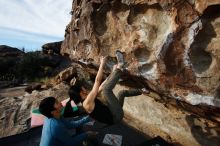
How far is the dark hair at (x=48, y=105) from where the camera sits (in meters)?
4.35

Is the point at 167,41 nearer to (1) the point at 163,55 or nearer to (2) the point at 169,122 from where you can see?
(1) the point at 163,55

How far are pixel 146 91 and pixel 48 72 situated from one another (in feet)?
34.1

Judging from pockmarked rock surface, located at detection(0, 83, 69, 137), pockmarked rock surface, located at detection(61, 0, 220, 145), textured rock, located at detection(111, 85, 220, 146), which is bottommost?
pockmarked rock surface, located at detection(0, 83, 69, 137)

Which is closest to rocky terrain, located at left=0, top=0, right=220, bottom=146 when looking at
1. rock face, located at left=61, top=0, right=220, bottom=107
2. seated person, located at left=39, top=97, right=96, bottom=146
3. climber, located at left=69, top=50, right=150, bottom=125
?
rock face, located at left=61, top=0, right=220, bottom=107

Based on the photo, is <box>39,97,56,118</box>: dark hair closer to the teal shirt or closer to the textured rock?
the teal shirt

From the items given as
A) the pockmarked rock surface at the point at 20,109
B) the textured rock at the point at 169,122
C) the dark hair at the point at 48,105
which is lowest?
the pockmarked rock surface at the point at 20,109

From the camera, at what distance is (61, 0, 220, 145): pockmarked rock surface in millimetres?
4277

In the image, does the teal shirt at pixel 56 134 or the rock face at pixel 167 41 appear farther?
the teal shirt at pixel 56 134

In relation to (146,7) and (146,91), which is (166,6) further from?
(146,91)

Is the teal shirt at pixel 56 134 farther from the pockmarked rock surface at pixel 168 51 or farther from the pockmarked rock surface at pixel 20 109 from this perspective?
the pockmarked rock surface at pixel 20 109

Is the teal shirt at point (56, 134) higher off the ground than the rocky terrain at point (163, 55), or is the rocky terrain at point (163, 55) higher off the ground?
the rocky terrain at point (163, 55)

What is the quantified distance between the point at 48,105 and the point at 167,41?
200 centimetres

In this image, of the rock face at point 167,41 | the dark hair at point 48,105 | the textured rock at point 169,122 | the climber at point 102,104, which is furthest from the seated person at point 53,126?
the textured rock at point 169,122

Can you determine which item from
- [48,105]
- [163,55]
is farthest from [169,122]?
[48,105]
